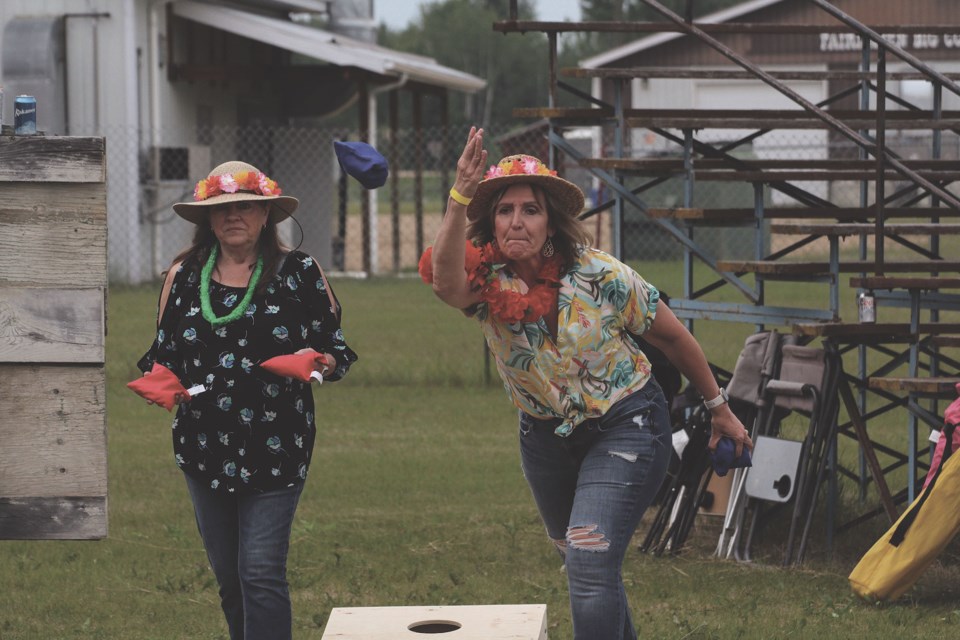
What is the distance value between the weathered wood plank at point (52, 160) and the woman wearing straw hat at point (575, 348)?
0.99 meters

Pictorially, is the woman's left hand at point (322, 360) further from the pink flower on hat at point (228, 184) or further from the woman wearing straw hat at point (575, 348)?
the pink flower on hat at point (228, 184)

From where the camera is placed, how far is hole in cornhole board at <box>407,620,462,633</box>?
4848mm

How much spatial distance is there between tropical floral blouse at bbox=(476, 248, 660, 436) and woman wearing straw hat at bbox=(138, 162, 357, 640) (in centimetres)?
57

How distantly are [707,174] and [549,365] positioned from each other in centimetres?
329

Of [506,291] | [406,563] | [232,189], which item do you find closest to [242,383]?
[232,189]

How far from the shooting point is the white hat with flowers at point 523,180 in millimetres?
4570

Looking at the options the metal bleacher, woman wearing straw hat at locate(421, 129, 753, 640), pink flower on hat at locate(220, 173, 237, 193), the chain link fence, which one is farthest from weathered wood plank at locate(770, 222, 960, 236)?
the chain link fence

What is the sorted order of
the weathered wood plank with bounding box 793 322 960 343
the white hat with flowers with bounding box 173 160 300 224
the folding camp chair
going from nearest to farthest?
the white hat with flowers with bounding box 173 160 300 224
the weathered wood plank with bounding box 793 322 960 343
the folding camp chair

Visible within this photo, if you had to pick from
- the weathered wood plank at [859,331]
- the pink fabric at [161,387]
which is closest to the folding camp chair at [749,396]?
the weathered wood plank at [859,331]

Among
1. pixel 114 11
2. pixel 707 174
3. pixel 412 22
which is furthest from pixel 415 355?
pixel 412 22

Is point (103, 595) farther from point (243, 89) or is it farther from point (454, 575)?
point (243, 89)

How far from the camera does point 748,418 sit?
723cm

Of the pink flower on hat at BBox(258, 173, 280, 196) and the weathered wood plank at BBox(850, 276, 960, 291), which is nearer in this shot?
the pink flower on hat at BBox(258, 173, 280, 196)

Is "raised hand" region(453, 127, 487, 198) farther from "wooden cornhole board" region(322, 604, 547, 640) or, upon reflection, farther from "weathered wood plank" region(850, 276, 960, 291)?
"weathered wood plank" region(850, 276, 960, 291)
